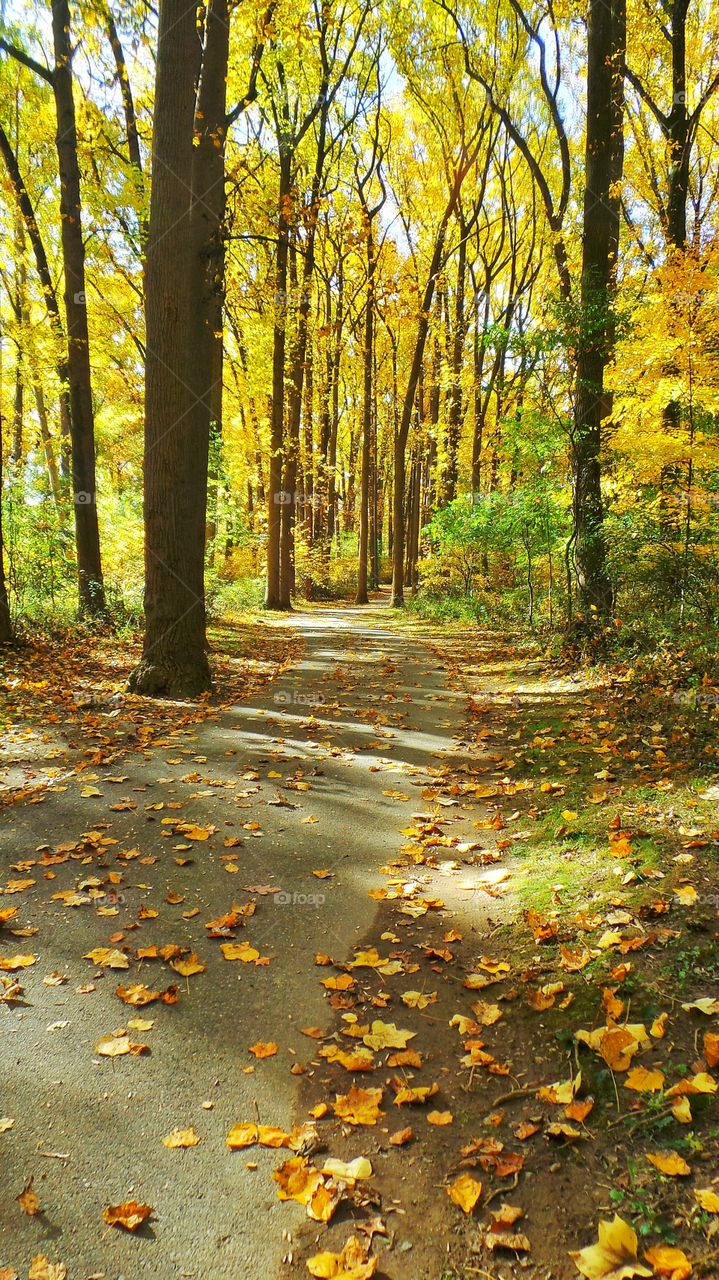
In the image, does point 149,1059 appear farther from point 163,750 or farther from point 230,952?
point 163,750

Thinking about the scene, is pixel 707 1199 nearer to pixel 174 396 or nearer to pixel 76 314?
pixel 174 396

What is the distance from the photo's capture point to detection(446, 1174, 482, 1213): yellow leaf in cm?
206

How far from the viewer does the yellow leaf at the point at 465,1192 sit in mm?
2064

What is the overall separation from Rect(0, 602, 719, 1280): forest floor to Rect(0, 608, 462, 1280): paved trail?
0.04 feet

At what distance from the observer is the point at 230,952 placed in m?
3.34

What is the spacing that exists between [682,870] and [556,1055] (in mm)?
1294

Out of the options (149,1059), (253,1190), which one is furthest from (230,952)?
(253,1190)

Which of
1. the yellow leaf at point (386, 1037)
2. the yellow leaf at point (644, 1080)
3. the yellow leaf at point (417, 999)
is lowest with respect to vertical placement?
the yellow leaf at point (386, 1037)

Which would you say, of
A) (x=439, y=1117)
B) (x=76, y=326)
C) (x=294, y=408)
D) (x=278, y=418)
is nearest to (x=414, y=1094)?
(x=439, y=1117)

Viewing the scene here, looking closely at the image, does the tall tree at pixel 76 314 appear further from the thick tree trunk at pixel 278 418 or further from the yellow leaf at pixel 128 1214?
the yellow leaf at pixel 128 1214
